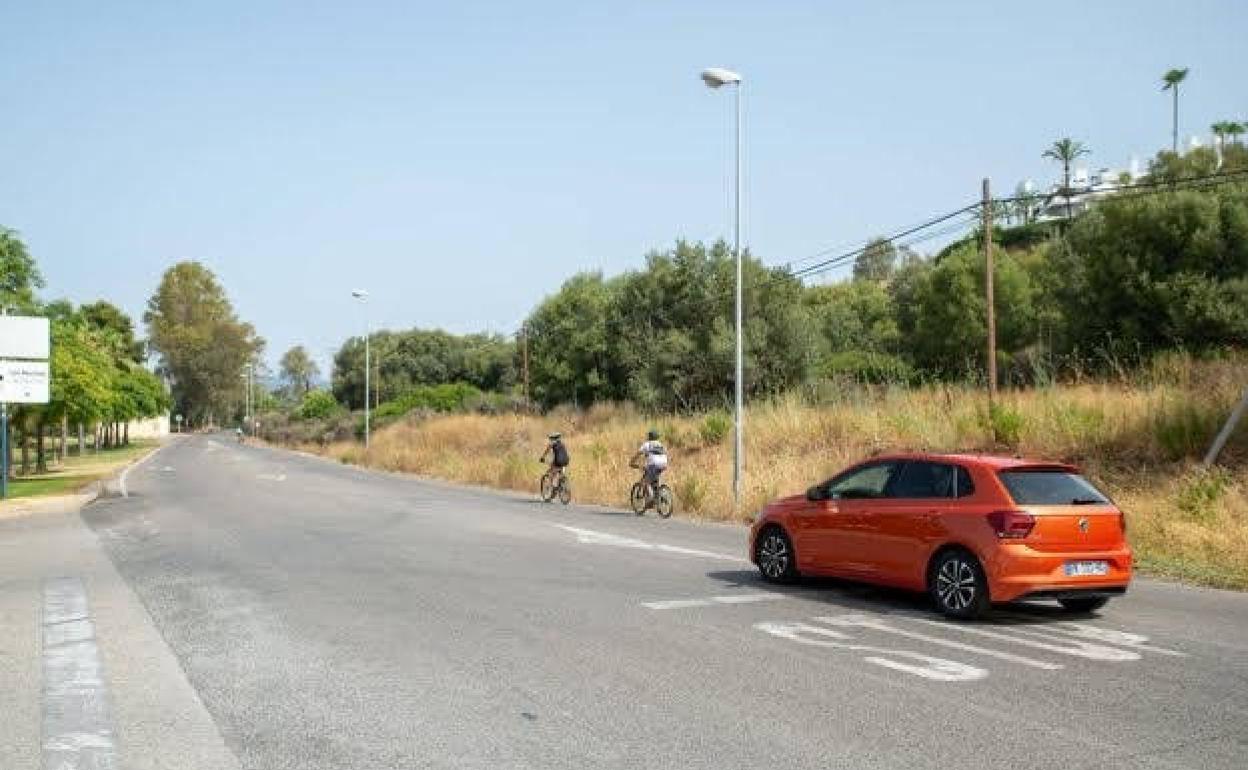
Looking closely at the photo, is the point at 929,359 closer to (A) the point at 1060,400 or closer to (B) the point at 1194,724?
(A) the point at 1060,400

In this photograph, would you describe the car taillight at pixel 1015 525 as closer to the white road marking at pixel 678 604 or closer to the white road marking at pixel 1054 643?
the white road marking at pixel 1054 643

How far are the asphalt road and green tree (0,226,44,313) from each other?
82.7ft

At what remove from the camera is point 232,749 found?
5.91 meters

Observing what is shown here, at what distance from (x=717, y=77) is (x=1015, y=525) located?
15.9 metres

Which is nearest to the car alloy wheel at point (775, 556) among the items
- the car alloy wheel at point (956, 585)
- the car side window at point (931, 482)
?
the car side window at point (931, 482)

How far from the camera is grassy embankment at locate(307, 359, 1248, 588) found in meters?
15.4

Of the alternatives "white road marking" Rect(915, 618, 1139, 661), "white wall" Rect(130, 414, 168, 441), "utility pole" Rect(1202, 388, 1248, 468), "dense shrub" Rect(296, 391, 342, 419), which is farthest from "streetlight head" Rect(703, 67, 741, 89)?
"white wall" Rect(130, 414, 168, 441)

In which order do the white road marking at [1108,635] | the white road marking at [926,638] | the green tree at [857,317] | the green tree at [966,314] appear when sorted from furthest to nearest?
1. the green tree at [857,317]
2. the green tree at [966,314]
3. the white road marking at [1108,635]
4. the white road marking at [926,638]

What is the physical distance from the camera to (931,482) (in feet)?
34.7

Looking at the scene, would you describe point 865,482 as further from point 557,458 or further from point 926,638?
point 557,458

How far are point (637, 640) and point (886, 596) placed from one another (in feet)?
12.1

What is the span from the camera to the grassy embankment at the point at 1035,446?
15391mm

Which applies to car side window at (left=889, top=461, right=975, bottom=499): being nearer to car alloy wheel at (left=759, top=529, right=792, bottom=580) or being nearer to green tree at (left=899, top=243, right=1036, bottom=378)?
car alloy wheel at (left=759, top=529, right=792, bottom=580)

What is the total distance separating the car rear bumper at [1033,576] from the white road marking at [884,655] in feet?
5.15
